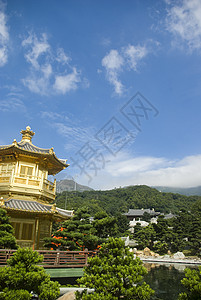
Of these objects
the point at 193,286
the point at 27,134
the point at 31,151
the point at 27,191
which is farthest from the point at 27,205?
the point at 193,286

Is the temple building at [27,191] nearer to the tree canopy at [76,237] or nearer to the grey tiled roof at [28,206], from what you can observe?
the grey tiled roof at [28,206]

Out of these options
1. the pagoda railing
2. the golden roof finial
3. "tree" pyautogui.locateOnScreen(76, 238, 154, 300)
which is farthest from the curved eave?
"tree" pyautogui.locateOnScreen(76, 238, 154, 300)

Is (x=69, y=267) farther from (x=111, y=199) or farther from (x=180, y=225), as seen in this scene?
(x=111, y=199)

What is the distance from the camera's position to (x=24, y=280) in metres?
5.90

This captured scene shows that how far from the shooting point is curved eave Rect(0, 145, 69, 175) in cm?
1279

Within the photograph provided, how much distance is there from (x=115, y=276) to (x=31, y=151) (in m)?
8.91

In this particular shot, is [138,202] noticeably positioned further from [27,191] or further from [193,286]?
[193,286]

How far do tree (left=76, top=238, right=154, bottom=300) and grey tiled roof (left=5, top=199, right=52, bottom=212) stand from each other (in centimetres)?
606

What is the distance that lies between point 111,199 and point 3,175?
97932mm

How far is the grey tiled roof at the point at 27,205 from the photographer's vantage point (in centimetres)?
1159

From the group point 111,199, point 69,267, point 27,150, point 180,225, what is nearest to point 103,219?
point 69,267

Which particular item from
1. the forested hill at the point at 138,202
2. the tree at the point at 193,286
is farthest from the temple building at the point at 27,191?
the forested hill at the point at 138,202

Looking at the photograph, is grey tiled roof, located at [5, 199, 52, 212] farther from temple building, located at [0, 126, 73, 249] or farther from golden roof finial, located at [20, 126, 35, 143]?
golden roof finial, located at [20, 126, 35, 143]

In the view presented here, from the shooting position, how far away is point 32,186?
42.8 feet
